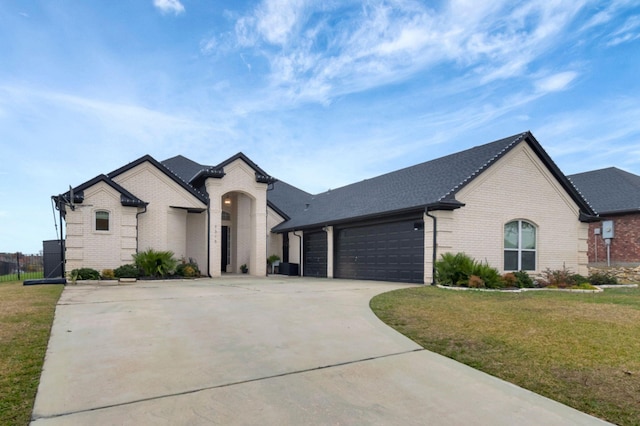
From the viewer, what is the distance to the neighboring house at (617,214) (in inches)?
853

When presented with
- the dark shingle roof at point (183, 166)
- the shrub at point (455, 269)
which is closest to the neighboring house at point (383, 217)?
the shrub at point (455, 269)

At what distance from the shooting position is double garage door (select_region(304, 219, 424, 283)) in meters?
15.5

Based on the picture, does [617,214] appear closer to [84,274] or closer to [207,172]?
[207,172]

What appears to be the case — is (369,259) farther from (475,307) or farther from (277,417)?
(277,417)

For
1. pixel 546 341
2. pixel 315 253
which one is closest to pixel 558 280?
pixel 546 341

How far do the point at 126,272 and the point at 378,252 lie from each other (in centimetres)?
1058

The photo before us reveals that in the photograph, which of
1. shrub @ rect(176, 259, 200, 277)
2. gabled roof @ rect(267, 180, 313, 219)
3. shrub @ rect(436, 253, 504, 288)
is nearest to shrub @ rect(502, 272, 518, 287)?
shrub @ rect(436, 253, 504, 288)

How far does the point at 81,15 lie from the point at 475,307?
13.9 m

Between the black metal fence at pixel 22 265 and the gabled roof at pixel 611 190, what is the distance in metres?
31.7

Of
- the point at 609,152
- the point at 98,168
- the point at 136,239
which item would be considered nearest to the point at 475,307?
the point at 136,239

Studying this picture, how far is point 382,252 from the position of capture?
17219 millimetres

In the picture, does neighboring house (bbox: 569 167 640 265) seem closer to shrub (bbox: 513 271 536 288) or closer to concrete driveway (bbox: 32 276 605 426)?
shrub (bbox: 513 271 536 288)

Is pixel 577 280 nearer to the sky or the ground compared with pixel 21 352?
nearer to the ground

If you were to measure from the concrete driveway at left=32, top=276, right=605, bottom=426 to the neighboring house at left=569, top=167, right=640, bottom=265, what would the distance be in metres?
21.5
